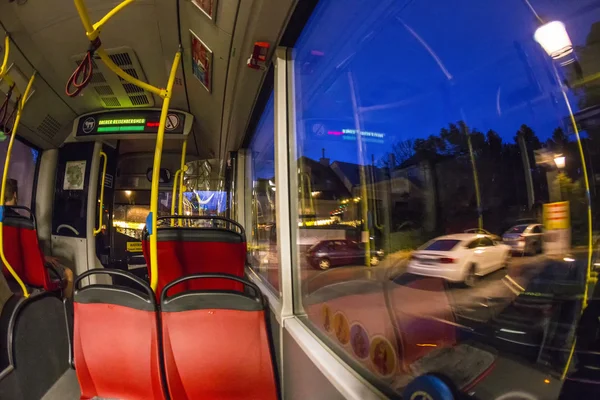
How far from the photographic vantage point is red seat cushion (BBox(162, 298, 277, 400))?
1.41 meters

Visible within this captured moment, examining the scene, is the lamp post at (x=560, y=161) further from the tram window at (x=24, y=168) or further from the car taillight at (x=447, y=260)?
the tram window at (x=24, y=168)

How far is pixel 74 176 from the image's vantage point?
11.8ft

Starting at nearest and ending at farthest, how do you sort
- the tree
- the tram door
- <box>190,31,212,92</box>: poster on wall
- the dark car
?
the tree
the dark car
<box>190,31,212,92</box>: poster on wall
the tram door

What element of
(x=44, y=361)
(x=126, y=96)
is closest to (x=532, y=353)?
(x=44, y=361)

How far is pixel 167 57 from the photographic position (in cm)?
246

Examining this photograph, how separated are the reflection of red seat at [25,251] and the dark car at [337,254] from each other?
7.15 feet

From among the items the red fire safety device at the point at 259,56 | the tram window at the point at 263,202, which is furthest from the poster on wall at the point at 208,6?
the tram window at the point at 263,202

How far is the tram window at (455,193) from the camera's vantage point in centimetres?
50

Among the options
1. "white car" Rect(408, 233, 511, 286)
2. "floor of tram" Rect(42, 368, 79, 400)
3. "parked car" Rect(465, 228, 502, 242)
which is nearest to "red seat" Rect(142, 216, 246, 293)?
"floor of tram" Rect(42, 368, 79, 400)

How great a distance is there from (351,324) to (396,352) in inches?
10.3

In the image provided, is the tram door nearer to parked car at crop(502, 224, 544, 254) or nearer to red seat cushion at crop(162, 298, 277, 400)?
red seat cushion at crop(162, 298, 277, 400)

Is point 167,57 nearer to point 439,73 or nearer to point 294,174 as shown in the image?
point 294,174

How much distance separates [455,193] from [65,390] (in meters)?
2.26

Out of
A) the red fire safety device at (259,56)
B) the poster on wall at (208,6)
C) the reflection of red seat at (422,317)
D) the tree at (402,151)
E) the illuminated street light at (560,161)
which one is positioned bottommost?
the reflection of red seat at (422,317)
